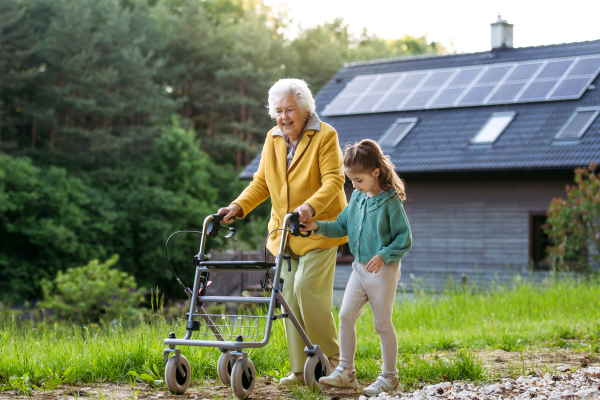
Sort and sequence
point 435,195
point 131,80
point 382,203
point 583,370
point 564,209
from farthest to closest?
1. point 131,80
2. point 435,195
3. point 564,209
4. point 583,370
5. point 382,203

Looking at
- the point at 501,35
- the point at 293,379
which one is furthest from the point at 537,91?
the point at 293,379

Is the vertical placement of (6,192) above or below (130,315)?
above

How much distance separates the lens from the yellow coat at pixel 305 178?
451cm

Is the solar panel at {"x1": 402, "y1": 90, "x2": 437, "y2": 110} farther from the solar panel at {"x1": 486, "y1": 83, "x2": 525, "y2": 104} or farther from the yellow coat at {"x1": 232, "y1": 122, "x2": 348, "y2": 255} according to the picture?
the yellow coat at {"x1": 232, "y1": 122, "x2": 348, "y2": 255}

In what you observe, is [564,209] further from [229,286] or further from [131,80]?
[131,80]

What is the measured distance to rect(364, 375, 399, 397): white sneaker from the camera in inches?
163

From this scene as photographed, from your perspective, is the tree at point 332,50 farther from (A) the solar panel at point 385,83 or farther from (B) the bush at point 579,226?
(B) the bush at point 579,226

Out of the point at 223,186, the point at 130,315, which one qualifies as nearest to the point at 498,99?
the point at 130,315

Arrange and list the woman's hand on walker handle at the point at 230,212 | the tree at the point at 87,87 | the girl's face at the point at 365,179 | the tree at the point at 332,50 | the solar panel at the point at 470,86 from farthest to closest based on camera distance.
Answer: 1. the tree at the point at 332,50
2. the tree at the point at 87,87
3. the solar panel at the point at 470,86
4. the woman's hand on walker handle at the point at 230,212
5. the girl's face at the point at 365,179

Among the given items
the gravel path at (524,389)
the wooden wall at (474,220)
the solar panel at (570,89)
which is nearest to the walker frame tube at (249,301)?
the gravel path at (524,389)

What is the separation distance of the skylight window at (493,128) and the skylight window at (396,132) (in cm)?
194

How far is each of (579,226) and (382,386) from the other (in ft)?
30.7

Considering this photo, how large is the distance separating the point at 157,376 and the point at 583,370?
2640 mm

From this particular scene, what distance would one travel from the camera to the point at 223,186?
121 feet
